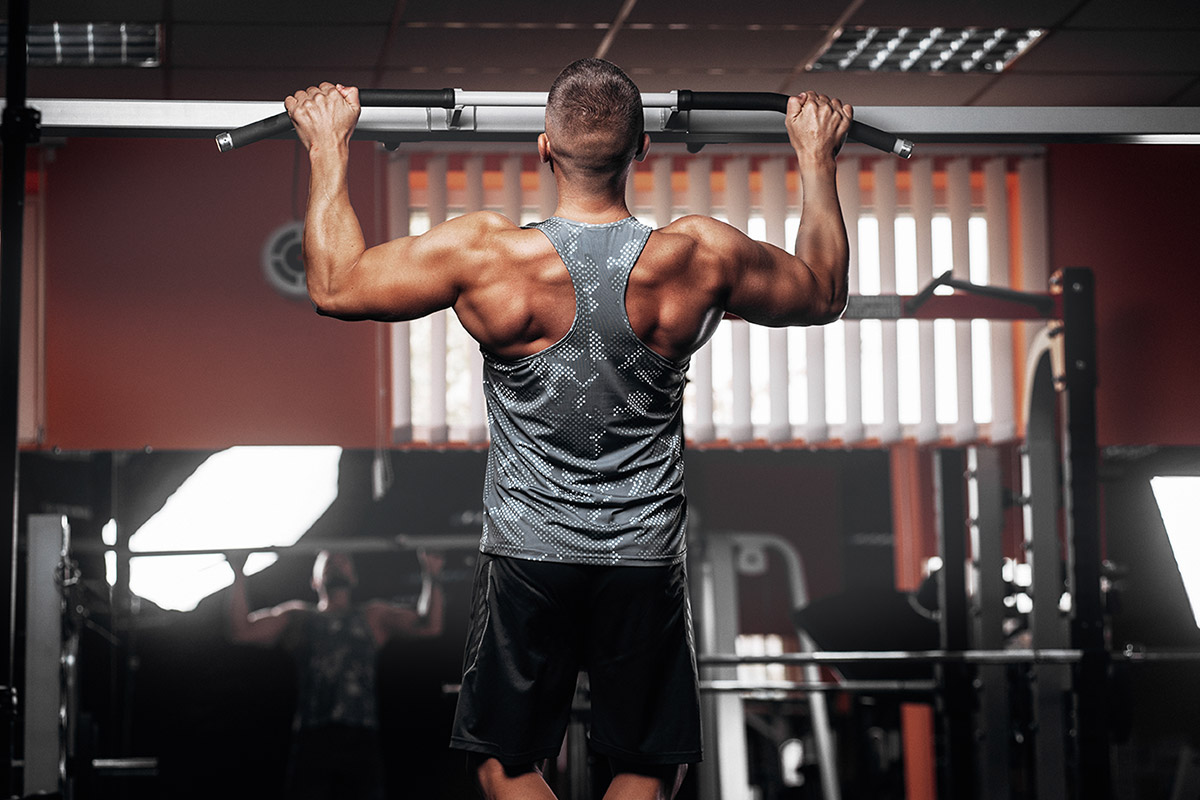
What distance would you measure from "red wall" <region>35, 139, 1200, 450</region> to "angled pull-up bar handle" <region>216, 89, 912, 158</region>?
11.2 feet

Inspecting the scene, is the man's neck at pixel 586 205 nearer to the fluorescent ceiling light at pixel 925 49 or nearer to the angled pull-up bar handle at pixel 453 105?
the angled pull-up bar handle at pixel 453 105

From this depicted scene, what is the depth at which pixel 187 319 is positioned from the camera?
5.34 metres

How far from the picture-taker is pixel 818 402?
212 inches

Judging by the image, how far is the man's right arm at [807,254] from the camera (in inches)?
70.4

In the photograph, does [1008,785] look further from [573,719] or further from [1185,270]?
[1185,270]

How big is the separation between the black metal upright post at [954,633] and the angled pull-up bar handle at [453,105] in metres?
2.54

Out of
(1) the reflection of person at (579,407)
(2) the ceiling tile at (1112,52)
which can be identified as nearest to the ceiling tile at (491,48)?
(2) the ceiling tile at (1112,52)

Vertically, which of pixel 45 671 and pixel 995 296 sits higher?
pixel 995 296

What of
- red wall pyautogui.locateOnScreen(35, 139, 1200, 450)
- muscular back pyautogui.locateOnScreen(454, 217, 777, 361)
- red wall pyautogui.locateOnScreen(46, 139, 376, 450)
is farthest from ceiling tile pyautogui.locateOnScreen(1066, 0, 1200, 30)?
muscular back pyautogui.locateOnScreen(454, 217, 777, 361)

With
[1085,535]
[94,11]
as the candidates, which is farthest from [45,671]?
[1085,535]

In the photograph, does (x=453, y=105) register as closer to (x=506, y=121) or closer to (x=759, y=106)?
(x=506, y=121)

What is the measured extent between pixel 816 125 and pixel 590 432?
2.16ft

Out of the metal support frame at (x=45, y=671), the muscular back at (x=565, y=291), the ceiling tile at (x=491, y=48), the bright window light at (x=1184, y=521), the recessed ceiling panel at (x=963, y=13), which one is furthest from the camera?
the ceiling tile at (x=491, y=48)

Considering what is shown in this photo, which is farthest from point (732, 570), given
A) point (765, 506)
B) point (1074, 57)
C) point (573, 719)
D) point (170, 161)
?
point (170, 161)
